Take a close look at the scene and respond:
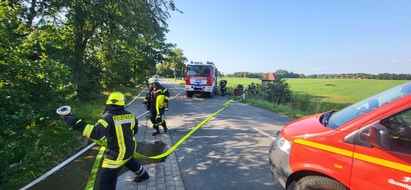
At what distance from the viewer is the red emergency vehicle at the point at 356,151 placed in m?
2.21

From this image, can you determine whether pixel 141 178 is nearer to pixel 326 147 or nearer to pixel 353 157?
pixel 326 147

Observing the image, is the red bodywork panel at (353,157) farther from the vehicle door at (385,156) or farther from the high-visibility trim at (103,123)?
the high-visibility trim at (103,123)

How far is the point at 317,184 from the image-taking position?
2.73m

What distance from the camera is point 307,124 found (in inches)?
131

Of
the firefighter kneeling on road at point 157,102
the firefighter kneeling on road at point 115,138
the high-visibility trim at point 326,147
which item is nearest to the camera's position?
the high-visibility trim at point 326,147

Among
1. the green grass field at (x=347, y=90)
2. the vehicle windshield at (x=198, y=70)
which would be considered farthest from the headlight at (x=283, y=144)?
the green grass field at (x=347, y=90)

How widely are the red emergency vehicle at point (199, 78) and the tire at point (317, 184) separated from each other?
1780 centimetres

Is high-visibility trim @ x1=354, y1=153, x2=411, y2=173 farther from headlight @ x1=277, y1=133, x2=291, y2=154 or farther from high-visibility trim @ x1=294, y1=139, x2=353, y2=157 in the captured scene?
headlight @ x1=277, y1=133, x2=291, y2=154

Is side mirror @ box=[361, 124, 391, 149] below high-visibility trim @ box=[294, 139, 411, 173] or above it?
above

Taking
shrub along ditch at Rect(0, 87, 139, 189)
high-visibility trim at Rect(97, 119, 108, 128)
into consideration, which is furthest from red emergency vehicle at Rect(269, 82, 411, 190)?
shrub along ditch at Rect(0, 87, 139, 189)

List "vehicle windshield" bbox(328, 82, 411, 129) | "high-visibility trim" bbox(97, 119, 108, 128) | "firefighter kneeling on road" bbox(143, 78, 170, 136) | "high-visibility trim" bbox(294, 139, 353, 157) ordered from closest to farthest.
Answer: "high-visibility trim" bbox(294, 139, 353, 157) → "vehicle windshield" bbox(328, 82, 411, 129) → "high-visibility trim" bbox(97, 119, 108, 128) → "firefighter kneeling on road" bbox(143, 78, 170, 136)

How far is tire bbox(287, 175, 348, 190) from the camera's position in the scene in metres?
2.62

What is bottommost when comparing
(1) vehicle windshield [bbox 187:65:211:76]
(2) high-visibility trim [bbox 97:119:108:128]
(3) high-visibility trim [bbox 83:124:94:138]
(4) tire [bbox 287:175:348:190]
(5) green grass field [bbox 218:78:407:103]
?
(5) green grass field [bbox 218:78:407:103]

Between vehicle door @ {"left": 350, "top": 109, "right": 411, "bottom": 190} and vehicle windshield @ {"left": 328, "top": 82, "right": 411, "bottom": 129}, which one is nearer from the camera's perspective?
vehicle door @ {"left": 350, "top": 109, "right": 411, "bottom": 190}
